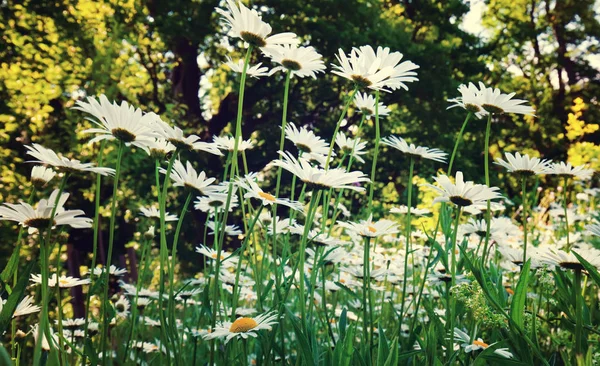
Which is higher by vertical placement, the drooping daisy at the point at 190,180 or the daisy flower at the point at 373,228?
the drooping daisy at the point at 190,180

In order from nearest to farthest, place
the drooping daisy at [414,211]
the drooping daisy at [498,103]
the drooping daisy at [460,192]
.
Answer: the drooping daisy at [460,192], the drooping daisy at [498,103], the drooping daisy at [414,211]

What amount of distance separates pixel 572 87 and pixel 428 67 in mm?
6450

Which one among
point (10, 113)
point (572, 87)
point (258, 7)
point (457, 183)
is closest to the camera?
point (457, 183)

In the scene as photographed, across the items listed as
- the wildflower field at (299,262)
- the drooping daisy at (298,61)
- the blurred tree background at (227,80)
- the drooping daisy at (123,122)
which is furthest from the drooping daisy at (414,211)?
the blurred tree background at (227,80)

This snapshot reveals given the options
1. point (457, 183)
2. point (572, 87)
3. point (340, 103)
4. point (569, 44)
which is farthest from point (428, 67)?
point (569, 44)

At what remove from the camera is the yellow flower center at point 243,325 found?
37.8 inches

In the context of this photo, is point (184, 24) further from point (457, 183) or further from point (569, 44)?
point (569, 44)

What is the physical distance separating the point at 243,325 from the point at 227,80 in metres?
6.06

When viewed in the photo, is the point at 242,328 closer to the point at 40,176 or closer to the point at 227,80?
the point at 40,176

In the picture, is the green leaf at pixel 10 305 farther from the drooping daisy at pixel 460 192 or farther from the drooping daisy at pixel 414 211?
the drooping daisy at pixel 414 211

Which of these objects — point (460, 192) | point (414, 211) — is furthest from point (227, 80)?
point (460, 192)

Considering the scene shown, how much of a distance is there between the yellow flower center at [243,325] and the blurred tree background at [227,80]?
1828mm

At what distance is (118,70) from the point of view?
146 inches

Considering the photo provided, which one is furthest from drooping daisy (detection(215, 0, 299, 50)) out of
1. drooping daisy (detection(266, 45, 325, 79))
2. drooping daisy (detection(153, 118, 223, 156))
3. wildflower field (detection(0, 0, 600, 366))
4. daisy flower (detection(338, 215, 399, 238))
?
daisy flower (detection(338, 215, 399, 238))
